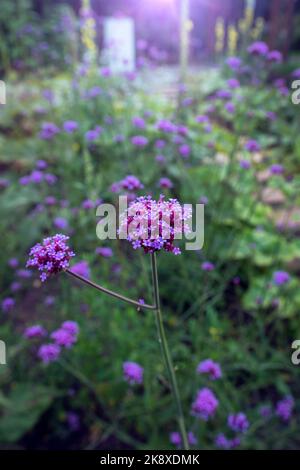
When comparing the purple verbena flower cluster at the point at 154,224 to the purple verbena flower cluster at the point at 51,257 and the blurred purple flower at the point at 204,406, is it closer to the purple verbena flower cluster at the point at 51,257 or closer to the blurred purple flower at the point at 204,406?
the purple verbena flower cluster at the point at 51,257

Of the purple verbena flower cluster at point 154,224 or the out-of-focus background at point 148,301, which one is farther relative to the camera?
the out-of-focus background at point 148,301

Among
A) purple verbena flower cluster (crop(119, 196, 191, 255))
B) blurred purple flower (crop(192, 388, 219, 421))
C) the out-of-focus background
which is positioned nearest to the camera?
purple verbena flower cluster (crop(119, 196, 191, 255))

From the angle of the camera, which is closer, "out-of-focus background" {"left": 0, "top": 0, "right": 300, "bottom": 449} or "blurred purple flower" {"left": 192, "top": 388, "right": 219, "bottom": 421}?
"blurred purple flower" {"left": 192, "top": 388, "right": 219, "bottom": 421}

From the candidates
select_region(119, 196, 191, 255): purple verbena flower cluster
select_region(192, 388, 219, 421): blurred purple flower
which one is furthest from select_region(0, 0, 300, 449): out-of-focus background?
select_region(119, 196, 191, 255): purple verbena flower cluster

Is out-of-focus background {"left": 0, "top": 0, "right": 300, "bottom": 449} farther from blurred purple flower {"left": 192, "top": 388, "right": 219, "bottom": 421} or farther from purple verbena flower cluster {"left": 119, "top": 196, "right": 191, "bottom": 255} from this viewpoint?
purple verbena flower cluster {"left": 119, "top": 196, "right": 191, "bottom": 255}

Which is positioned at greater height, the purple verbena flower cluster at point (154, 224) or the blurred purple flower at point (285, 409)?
the purple verbena flower cluster at point (154, 224)

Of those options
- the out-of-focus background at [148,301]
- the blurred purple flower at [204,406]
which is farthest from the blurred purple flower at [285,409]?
→ the blurred purple flower at [204,406]

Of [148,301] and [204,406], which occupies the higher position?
[148,301]

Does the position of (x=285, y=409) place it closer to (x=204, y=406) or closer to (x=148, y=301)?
(x=204, y=406)

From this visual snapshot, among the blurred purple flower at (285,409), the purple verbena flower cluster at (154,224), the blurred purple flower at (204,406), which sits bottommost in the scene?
the blurred purple flower at (204,406)

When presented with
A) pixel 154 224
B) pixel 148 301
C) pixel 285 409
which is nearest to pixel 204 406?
pixel 285 409

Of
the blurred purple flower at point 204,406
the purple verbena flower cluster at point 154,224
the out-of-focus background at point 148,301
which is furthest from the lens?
the out-of-focus background at point 148,301
